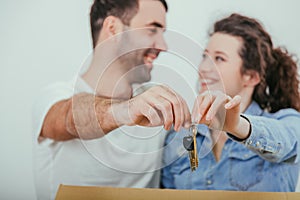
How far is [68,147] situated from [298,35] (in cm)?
87

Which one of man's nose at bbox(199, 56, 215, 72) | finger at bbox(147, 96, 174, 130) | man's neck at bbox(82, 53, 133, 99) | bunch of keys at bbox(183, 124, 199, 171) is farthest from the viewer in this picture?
man's nose at bbox(199, 56, 215, 72)

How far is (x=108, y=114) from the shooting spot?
5.31 ft

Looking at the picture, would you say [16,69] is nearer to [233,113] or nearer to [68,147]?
[68,147]

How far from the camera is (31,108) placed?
1.87 meters

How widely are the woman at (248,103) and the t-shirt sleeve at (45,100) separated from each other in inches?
16.9

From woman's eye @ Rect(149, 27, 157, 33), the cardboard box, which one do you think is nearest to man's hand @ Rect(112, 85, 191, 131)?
the cardboard box

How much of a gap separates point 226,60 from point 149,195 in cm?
53

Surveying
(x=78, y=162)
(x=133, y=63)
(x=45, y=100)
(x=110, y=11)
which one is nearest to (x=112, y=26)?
(x=110, y=11)

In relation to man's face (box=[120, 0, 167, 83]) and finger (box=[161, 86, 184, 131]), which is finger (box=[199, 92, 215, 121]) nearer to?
finger (box=[161, 86, 184, 131])

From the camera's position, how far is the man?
1.68 meters

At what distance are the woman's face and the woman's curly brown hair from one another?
3 centimetres

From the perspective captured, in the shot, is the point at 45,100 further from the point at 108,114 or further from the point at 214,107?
the point at 214,107

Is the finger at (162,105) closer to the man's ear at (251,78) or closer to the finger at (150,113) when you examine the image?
the finger at (150,113)

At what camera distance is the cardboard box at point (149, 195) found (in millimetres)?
1609
